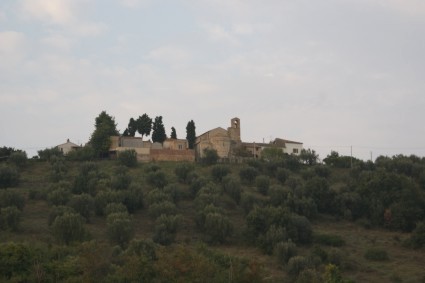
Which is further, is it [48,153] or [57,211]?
[48,153]

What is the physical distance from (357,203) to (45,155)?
38570 mm

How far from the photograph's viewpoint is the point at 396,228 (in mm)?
Answer: 47219

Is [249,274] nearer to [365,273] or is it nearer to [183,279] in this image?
[183,279]

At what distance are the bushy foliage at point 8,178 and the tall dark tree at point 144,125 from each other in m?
23.4

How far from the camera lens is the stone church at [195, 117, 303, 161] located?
7425 centimetres

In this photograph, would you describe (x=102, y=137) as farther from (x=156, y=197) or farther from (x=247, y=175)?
A: (x=156, y=197)

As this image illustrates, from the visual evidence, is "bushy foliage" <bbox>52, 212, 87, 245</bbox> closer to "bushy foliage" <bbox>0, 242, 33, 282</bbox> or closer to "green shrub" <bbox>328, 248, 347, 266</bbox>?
"bushy foliage" <bbox>0, 242, 33, 282</bbox>

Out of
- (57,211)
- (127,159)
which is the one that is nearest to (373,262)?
(57,211)

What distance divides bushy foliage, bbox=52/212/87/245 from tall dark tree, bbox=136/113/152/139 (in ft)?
125

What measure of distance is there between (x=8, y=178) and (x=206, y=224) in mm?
23063

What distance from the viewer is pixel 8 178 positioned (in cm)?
5475

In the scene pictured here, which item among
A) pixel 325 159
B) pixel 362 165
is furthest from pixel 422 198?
pixel 325 159

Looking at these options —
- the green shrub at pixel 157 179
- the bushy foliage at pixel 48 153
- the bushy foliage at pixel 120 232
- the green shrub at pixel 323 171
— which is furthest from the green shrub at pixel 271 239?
the bushy foliage at pixel 48 153

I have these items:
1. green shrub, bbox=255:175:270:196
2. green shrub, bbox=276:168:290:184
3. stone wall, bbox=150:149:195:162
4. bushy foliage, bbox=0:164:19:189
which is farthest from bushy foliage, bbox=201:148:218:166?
bushy foliage, bbox=0:164:19:189
